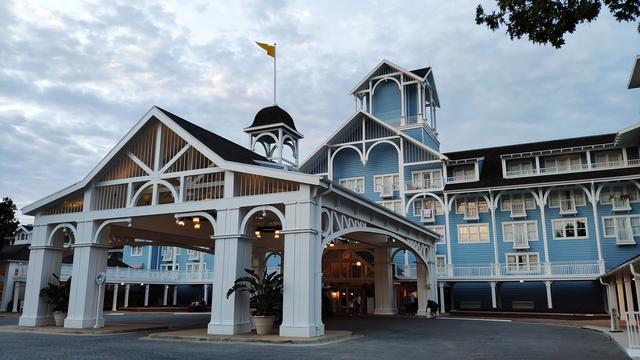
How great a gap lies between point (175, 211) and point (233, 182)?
262 cm

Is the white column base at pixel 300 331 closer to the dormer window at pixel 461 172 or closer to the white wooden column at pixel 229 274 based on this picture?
the white wooden column at pixel 229 274

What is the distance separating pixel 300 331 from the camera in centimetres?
1536

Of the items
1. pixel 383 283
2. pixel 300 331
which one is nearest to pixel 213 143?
pixel 300 331

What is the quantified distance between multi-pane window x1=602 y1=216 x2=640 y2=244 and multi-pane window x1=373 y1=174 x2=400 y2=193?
1469cm

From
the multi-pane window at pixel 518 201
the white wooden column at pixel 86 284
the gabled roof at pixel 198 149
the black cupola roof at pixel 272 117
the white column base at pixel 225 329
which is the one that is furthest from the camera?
the multi-pane window at pixel 518 201

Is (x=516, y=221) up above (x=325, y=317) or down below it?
above

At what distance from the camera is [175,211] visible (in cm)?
1853

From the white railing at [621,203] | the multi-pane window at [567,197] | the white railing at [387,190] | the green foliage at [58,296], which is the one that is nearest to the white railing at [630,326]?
the green foliage at [58,296]

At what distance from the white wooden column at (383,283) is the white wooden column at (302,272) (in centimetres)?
1527

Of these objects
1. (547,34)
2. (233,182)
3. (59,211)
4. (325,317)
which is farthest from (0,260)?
(547,34)

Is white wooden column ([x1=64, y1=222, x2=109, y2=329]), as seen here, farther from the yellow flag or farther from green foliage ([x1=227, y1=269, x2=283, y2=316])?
the yellow flag

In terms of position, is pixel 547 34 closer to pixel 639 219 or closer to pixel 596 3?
pixel 596 3

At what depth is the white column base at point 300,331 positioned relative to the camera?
50.1ft

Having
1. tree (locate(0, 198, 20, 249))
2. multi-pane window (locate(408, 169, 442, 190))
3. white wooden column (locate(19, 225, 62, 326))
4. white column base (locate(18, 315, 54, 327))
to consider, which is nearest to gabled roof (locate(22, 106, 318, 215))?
white wooden column (locate(19, 225, 62, 326))
